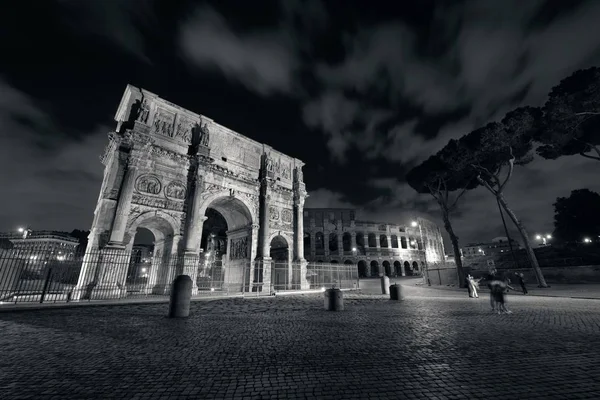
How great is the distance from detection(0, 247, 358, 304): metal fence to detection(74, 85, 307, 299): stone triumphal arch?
8 centimetres

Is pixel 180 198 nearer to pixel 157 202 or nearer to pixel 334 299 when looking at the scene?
pixel 157 202

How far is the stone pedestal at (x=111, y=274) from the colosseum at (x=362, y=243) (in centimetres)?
3598

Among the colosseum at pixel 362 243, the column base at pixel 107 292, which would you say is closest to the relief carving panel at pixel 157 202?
the column base at pixel 107 292

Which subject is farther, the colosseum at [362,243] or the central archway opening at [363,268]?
the central archway opening at [363,268]

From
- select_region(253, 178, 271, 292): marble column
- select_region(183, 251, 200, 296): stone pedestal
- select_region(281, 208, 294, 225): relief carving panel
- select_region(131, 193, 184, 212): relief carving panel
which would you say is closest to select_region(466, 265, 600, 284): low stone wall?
select_region(281, 208, 294, 225): relief carving panel

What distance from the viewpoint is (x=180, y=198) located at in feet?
53.4

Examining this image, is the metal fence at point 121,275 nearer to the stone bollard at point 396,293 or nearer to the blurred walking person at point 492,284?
the stone bollard at point 396,293

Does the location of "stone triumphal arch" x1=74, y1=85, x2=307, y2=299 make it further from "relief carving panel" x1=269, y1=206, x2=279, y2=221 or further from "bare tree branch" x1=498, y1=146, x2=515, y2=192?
"bare tree branch" x1=498, y1=146, x2=515, y2=192

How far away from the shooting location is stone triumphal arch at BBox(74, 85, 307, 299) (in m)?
13.2

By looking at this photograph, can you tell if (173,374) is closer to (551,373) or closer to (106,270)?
(551,373)

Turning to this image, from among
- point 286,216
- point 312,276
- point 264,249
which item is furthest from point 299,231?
point 264,249

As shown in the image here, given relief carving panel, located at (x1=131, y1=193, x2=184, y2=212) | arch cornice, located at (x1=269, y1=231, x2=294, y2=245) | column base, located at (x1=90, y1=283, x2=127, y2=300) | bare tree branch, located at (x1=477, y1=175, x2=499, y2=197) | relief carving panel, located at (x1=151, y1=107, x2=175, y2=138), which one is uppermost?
relief carving panel, located at (x1=151, y1=107, x2=175, y2=138)

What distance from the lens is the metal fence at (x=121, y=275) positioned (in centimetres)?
1093

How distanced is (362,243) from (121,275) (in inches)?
1757
